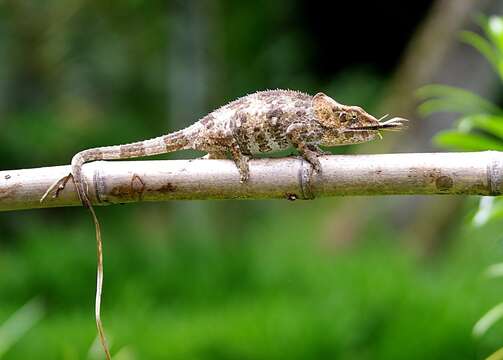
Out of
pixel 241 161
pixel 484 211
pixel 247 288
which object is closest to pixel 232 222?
pixel 247 288

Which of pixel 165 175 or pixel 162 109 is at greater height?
pixel 162 109

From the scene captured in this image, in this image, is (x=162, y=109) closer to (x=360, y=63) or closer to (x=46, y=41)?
(x=46, y=41)

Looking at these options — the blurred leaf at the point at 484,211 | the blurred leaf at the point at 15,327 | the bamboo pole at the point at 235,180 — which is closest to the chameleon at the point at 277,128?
the bamboo pole at the point at 235,180

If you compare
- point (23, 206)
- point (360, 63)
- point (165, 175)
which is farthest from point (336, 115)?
point (360, 63)

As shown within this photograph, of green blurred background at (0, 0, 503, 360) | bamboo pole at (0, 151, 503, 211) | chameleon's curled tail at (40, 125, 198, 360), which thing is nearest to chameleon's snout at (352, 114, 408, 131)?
bamboo pole at (0, 151, 503, 211)

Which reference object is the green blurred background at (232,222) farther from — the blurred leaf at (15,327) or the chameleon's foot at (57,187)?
the chameleon's foot at (57,187)

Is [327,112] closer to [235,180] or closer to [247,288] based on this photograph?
[235,180]
